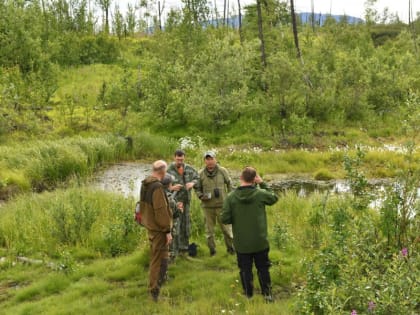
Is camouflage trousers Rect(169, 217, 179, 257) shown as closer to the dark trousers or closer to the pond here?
the dark trousers

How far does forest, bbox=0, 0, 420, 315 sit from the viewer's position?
6531mm

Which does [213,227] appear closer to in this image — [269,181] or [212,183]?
[212,183]

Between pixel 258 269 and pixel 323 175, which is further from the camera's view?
pixel 323 175

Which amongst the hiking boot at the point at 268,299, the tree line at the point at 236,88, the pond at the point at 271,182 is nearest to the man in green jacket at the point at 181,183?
the hiking boot at the point at 268,299

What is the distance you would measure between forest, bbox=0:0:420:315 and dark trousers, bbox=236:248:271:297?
0.26m

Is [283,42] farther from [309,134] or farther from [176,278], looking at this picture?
[176,278]

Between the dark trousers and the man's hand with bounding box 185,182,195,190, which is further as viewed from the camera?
the man's hand with bounding box 185,182,195,190

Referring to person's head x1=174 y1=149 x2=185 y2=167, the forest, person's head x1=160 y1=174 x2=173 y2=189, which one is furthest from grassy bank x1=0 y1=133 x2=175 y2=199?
person's head x1=160 y1=174 x2=173 y2=189

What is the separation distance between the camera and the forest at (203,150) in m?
6.53

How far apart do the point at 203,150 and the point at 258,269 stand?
796 centimetres

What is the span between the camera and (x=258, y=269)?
22.0ft

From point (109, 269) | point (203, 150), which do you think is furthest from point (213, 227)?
point (203, 150)

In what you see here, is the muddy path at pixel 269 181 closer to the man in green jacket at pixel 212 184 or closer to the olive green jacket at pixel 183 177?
the olive green jacket at pixel 183 177

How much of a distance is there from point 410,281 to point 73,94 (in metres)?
30.7
